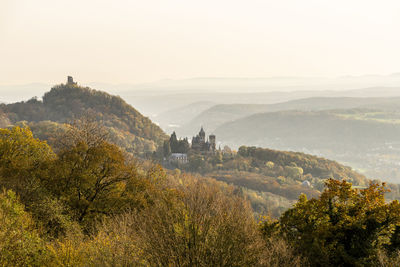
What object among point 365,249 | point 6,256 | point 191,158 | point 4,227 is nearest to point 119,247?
point 6,256

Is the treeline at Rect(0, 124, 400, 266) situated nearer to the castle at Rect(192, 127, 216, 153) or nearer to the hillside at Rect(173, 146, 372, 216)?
→ the hillside at Rect(173, 146, 372, 216)

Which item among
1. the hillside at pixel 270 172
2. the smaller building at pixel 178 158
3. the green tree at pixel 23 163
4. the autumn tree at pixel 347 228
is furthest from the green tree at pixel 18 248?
the smaller building at pixel 178 158

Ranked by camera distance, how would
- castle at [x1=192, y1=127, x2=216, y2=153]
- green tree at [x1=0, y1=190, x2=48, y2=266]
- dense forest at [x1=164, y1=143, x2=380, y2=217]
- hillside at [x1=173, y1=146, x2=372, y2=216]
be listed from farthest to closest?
castle at [x1=192, y1=127, x2=216, y2=153], dense forest at [x1=164, y1=143, x2=380, y2=217], hillside at [x1=173, y1=146, x2=372, y2=216], green tree at [x1=0, y1=190, x2=48, y2=266]

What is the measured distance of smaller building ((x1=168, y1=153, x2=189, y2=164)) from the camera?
462ft

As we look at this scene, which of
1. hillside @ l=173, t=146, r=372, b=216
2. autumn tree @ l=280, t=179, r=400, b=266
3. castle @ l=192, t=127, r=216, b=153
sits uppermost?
autumn tree @ l=280, t=179, r=400, b=266

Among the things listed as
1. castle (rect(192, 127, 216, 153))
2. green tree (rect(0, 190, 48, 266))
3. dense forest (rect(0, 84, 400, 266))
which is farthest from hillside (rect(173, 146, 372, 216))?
green tree (rect(0, 190, 48, 266))

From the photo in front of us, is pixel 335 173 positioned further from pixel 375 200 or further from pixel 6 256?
pixel 6 256

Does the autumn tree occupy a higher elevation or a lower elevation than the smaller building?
higher

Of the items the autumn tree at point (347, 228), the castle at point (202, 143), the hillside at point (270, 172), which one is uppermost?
the autumn tree at point (347, 228)

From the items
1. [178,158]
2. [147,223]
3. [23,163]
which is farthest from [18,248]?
[178,158]

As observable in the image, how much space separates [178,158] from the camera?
464ft

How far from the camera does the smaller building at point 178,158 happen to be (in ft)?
462

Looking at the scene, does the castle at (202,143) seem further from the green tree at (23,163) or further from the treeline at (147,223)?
the treeline at (147,223)

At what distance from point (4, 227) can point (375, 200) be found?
23.0m
